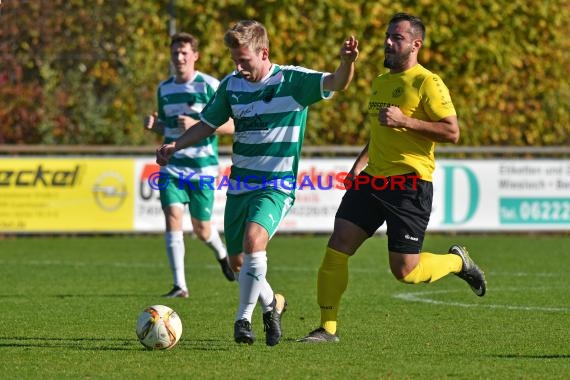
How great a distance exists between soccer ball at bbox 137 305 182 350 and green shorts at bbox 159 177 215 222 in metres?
3.83

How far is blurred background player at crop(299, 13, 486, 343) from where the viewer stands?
8133mm

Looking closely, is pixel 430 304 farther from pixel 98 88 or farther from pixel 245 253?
pixel 98 88

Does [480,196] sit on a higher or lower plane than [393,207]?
lower

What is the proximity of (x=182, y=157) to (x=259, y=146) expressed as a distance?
372 centimetres

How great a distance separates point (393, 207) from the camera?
8.19 meters

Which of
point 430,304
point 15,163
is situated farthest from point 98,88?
point 430,304

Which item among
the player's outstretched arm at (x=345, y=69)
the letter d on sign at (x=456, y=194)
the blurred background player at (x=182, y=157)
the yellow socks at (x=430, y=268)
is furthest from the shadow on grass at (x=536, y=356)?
the letter d on sign at (x=456, y=194)

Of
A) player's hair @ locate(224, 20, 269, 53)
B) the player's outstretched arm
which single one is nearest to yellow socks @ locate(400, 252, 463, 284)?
the player's outstretched arm

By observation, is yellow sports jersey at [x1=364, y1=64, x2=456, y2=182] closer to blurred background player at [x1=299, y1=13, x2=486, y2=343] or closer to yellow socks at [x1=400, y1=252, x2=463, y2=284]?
blurred background player at [x1=299, y1=13, x2=486, y2=343]

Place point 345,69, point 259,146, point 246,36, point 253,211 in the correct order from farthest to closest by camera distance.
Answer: point 259,146 < point 253,211 < point 246,36 < point 345,69

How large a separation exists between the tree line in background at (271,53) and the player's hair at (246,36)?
519 inches

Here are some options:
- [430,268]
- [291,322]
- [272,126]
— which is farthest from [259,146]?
[291,322]

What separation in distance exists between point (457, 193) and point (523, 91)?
4.11 meters

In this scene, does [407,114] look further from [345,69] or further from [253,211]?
[253,211]
